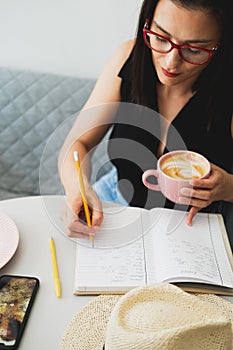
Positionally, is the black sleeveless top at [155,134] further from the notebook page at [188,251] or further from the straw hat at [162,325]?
the straw hat at [162,325]

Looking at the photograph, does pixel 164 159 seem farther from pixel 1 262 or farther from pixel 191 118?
pixel 1 262

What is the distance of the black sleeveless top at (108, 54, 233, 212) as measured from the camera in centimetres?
138

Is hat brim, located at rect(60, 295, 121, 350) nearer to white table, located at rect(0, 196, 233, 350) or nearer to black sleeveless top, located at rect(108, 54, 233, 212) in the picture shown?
white table, located at rect(0, 196, 233, 350)

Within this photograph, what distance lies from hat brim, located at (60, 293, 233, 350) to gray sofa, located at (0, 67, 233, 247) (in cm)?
87

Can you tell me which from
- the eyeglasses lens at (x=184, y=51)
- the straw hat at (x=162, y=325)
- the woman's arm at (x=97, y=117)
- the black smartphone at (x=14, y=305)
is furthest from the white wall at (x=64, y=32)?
the straw hat at (x=162, y=325)

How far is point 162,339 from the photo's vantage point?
2.17 ft

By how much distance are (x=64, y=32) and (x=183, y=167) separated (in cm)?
87

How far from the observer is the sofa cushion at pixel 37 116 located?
1.77 metres

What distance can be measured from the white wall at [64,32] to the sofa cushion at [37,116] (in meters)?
0.08

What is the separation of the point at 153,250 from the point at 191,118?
472 mm

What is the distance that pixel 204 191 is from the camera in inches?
44.1

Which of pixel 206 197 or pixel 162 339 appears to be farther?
pixel 206 197

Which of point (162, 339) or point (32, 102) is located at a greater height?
point (162, 339)

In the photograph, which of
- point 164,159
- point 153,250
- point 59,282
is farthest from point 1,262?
point 164,159
